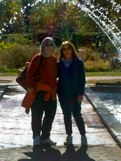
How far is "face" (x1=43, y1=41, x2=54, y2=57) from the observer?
25.2ft

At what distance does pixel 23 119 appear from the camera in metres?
10.5

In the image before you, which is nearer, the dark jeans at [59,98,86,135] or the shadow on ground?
the shadow on ground

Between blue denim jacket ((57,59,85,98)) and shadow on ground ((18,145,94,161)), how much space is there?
0.84 meters

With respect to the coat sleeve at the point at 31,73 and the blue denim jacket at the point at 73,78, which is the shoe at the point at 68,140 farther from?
the coat sleeve at the point at 31,73

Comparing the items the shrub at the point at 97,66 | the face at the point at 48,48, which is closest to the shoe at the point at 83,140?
the face at the point at 48,48

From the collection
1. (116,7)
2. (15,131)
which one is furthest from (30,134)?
(116,7)

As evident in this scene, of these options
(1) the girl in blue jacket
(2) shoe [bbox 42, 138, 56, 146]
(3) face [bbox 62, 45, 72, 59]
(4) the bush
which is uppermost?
(3) face [bbox 62, 45, 72, 59]

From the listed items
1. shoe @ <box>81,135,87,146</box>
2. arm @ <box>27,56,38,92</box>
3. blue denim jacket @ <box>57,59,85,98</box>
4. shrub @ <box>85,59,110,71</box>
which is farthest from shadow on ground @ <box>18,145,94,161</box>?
shrub @ <box>85,59,110,71</box>

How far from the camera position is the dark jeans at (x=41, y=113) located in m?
7.87

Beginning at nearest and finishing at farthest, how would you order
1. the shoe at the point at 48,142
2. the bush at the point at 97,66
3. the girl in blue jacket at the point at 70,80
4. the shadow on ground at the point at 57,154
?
the shadow on ground at the point at 57,154
the girl in blue jacket at the point at 70,80
the shoe at the point at 48,142
the bush at the point at 97,66

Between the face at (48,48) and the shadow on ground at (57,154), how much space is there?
4.71 ft

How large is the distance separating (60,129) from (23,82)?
1669mm

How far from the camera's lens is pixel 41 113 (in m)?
7.93

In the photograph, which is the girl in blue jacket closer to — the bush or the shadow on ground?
the shadow on ground
